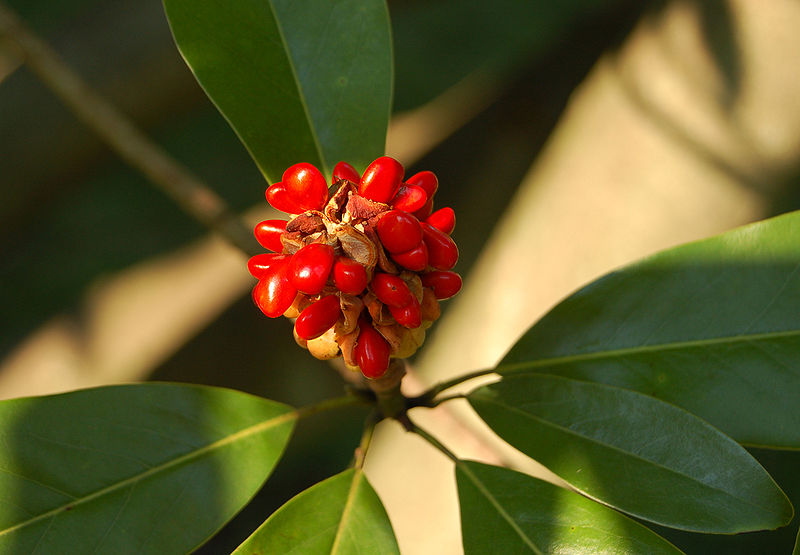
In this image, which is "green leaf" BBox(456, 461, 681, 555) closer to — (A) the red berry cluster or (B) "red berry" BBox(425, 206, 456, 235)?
(A) the red berry cluster

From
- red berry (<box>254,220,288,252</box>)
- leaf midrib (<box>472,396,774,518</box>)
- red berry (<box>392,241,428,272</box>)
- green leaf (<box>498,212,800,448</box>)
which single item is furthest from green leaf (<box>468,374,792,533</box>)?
red berry (<box>254,220,288,252</box>)

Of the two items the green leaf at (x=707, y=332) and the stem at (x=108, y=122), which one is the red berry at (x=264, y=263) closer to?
the green leaf at (x=707, y=332)

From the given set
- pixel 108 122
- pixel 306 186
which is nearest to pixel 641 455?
pixel 306 186

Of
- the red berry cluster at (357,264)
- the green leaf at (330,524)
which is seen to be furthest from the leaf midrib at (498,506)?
the red berry cluster at (357,264)

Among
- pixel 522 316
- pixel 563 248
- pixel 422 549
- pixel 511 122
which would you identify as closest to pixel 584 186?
pixel 563 248

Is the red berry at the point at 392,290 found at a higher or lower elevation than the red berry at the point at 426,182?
lower

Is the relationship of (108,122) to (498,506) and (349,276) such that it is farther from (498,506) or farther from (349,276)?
(498,506)

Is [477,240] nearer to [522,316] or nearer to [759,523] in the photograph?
[522,316]
